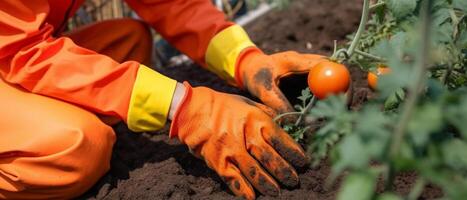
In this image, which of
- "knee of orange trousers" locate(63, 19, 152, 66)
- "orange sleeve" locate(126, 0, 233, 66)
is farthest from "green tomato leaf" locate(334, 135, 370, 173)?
"knee of orange trousers" locate(63, 19, 152, 66)

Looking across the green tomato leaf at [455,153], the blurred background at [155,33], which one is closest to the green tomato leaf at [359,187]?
the green tomato leaf at [455,153]

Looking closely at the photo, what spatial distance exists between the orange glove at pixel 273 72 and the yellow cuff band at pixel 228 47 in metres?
0.08

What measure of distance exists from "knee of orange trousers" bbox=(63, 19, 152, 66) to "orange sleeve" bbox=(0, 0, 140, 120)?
0.51m

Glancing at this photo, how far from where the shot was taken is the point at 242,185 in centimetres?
163

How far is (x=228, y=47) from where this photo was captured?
2.07 m

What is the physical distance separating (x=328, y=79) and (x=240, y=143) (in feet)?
0.95

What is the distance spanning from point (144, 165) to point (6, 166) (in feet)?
1.36

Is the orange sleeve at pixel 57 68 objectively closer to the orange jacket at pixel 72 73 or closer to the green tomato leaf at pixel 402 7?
the orange jacket at pixel 72 73

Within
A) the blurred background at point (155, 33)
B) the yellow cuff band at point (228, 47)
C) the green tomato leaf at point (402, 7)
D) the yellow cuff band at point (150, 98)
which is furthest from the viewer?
the blurred background at point (155, 33)

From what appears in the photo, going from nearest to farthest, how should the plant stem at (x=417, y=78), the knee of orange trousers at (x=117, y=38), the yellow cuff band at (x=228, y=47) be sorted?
1. the plant stem at (x=417, y=78)
2. the yellow cuff band at (x=228, y=47)
3. the knee of orange trousers at (x=117, y=38)

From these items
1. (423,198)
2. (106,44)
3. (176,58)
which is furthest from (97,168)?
(176,58)

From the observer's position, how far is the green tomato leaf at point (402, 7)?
1373 millimetres

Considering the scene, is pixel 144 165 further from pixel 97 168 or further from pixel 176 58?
pixel 176 58

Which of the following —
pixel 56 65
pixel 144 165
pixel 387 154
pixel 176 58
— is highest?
pixel 387 154
